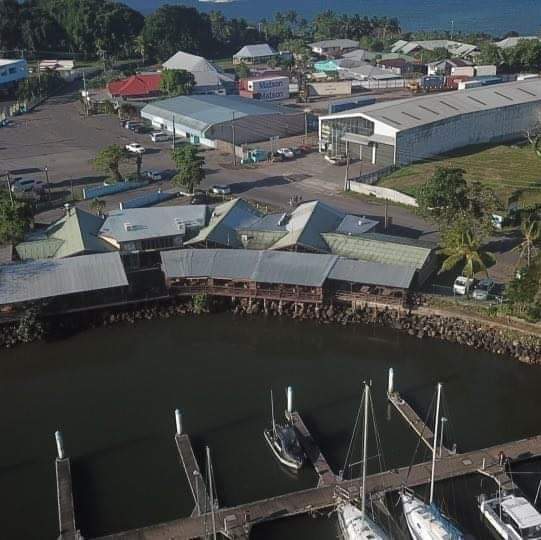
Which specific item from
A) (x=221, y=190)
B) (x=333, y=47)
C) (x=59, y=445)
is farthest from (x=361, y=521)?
(x=333, y=47)

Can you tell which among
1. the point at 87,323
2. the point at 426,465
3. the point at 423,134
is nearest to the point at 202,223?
the point at 87,323

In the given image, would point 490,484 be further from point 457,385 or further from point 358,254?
point 358,254

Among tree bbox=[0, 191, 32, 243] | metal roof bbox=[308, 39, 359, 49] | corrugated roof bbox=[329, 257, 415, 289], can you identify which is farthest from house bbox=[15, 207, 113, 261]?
metal roof bbox=[308, 39, 359, 49]

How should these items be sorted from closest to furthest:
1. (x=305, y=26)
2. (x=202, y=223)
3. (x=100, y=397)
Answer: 1. (x=100, y=397)
2. (x=202, y=223)
3. (x=305, y=26)

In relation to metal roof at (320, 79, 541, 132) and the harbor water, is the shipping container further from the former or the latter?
the harbor water

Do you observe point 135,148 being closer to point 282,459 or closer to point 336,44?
point 282,459
